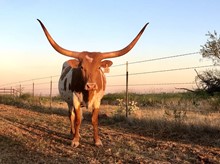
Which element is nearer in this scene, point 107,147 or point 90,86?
point 90,86

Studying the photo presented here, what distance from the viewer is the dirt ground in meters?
7.35

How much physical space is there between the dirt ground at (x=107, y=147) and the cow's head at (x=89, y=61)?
5.00ft

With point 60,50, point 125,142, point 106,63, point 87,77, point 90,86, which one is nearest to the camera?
point 90,86

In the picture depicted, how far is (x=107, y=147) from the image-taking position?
28.2 feet

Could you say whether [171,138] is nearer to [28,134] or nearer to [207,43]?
[28,134]

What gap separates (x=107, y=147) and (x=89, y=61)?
201cm

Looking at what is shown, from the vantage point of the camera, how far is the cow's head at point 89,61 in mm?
8477

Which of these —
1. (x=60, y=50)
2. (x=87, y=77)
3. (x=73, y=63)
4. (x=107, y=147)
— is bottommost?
(x=107, y=147)

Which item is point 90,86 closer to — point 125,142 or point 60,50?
point 60,50

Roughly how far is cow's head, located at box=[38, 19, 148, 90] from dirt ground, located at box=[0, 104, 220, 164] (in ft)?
5.00

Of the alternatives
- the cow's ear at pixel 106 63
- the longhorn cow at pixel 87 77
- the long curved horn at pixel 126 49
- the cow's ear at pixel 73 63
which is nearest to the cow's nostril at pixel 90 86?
the longhorn cow at pixel 87 77

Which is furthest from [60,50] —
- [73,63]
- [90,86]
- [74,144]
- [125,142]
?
[125,142]

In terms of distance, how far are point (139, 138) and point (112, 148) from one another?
164 cm

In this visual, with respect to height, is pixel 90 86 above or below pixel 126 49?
below
